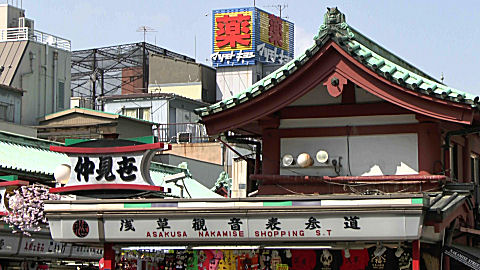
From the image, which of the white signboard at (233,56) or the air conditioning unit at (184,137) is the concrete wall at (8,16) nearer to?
the air conditioning unit at (184,137)

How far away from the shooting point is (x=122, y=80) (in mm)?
93500

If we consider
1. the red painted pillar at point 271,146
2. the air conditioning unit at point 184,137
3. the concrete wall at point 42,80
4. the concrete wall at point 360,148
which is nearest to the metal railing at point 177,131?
the air conditioning unit at point 184,137

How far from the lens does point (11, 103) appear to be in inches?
2606

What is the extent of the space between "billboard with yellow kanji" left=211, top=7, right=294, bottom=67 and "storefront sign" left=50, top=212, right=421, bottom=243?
68676mm

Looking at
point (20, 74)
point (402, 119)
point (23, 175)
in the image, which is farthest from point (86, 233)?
point (20, 74)

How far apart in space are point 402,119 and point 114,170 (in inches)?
338

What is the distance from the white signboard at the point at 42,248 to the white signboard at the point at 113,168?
11.7 m

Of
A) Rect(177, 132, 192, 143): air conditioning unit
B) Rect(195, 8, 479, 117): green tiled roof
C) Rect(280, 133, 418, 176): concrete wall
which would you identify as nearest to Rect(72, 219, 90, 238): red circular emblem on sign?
Rect(195, 8, 479, 117): green tiled roof

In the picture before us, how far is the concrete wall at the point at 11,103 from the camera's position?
6562 cm

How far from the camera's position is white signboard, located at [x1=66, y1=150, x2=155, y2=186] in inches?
1021

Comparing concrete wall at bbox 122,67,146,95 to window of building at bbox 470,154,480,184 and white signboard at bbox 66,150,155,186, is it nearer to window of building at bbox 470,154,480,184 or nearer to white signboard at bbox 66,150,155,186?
window of building at bbox 470,154,480,184

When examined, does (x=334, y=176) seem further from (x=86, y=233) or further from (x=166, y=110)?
(x=166, y=110)

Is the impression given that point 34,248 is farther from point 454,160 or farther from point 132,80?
point 132,80

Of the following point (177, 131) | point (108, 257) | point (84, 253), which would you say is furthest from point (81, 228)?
point (177, 131)
